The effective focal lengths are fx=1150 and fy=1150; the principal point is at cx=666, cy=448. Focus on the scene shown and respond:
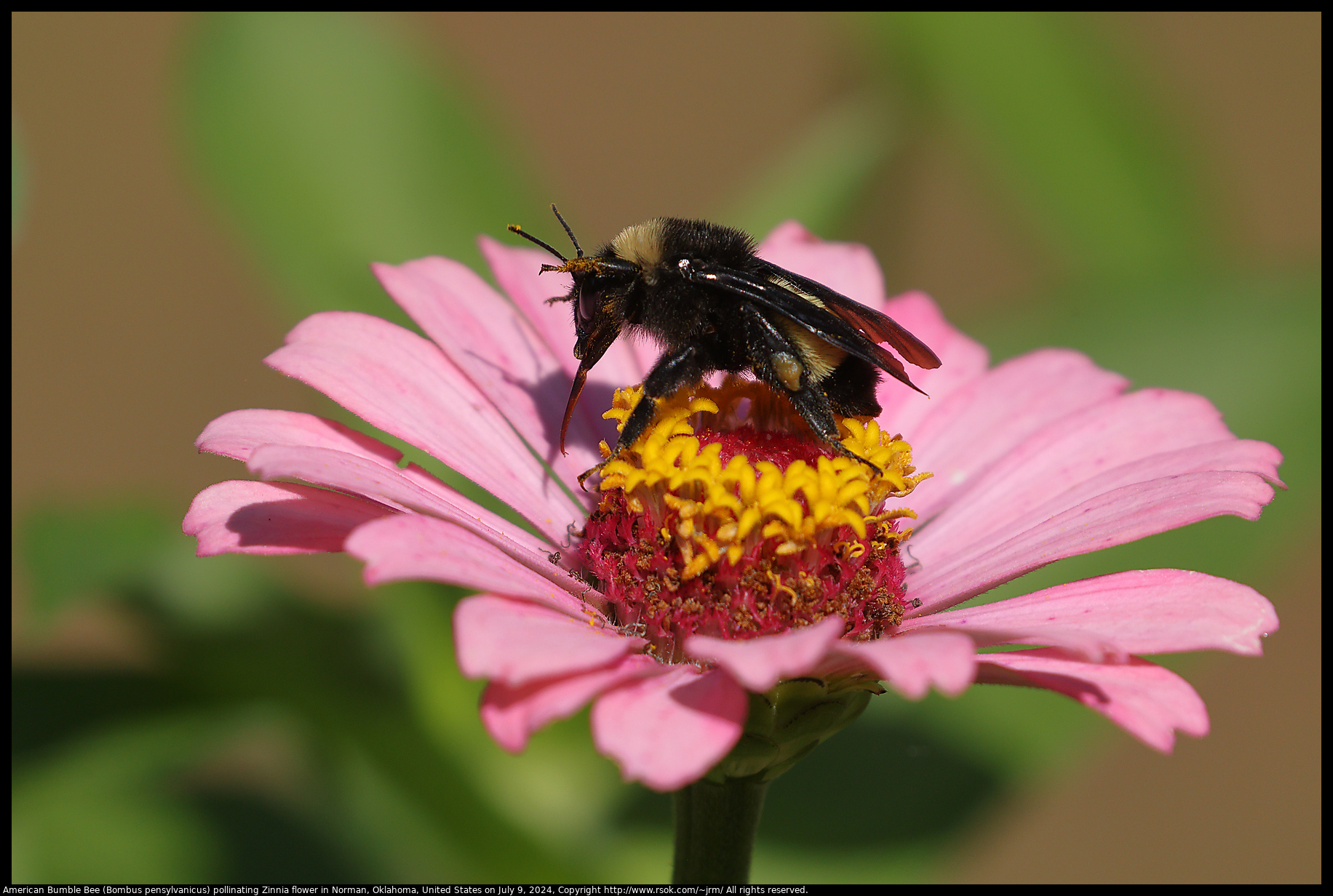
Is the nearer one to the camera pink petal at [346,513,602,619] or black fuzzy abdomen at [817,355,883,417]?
pink petal at [346,513,602,619]

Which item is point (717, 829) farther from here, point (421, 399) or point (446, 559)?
point (421, 399)

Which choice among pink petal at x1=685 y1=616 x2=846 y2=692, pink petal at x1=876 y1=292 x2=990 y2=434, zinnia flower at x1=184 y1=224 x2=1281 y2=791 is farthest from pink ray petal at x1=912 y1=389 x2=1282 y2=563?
pink petal at x1=685 y1=616 x2=846 y2=692

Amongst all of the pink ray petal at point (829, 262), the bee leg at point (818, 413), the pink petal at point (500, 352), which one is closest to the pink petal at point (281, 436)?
the pink petal at point (500, 352)

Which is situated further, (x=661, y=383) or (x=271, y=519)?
(x=661, y=383)

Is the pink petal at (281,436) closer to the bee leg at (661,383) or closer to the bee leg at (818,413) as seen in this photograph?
the bee leg at (661,383)

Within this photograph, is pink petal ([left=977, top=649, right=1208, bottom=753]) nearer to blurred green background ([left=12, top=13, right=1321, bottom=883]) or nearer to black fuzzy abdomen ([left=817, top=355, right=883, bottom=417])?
black fuzzy abdomen ([left=817, top=355, right=883, bottom=417])

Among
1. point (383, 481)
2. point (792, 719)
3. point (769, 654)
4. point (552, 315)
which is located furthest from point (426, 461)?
point (769, 654)
